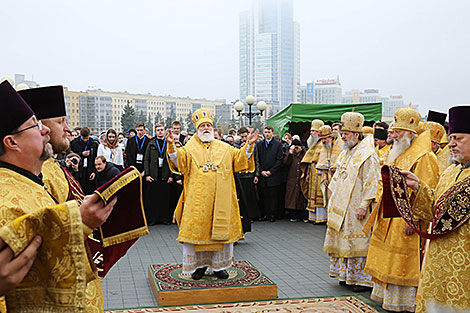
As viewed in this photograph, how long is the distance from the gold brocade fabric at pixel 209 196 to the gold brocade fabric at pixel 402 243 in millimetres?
1765

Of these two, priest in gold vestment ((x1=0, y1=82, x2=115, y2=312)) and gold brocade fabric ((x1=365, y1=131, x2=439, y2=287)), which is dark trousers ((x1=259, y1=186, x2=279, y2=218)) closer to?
gold brocade fabric ((x1=365, y1=131, x2=439, y2=287))

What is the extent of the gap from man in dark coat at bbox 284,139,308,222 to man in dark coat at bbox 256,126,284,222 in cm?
28

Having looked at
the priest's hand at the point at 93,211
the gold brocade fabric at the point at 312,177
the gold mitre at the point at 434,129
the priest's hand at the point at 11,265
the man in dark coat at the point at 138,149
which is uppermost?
the gold mitre at the point at 434,129

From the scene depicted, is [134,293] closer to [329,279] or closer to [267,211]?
[329,279]

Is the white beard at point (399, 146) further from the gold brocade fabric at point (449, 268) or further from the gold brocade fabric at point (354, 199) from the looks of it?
the gold brocade fabric at point (449, 268)

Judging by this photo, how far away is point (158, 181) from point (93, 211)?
840 cm

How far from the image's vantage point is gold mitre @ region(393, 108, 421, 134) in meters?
5.17

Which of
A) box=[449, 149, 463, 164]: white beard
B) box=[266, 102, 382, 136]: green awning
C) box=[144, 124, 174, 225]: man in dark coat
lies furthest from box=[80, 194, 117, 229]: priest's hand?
box=[266, 102, 382, 136]: green awning

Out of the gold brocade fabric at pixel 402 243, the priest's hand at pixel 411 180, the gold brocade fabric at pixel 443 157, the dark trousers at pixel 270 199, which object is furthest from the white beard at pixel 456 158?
the dark trousers at pixel 270 199

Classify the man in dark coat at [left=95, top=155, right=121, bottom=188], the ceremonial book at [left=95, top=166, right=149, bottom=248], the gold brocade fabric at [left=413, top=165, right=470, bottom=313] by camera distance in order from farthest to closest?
1. the man in dark coat at [left=95, top=155, right=121, bottom=188]
2. the gold brocade fabric at [left=413, top=165, right=470, bottom=313]
3. the ceremonial book at [left=95, top=166, right=149, bottom=248]

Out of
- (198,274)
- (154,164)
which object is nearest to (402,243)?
(198,274)

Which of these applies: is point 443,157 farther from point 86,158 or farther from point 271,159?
point 86,158

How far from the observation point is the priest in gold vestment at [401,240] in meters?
4.82

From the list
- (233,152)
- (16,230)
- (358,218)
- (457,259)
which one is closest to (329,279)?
(358,218)
